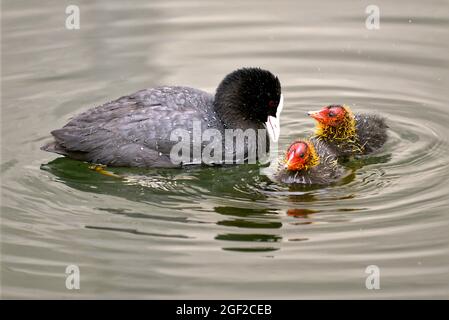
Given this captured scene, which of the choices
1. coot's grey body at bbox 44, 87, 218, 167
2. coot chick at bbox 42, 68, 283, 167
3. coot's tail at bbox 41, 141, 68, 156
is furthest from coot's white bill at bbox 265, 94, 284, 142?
coot's tail at bbox 41, 141, 68, 156

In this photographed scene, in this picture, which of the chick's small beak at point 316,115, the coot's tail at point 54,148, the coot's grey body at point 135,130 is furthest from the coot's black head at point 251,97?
the coot's tail at point 54,148

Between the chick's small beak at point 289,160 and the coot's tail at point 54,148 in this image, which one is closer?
the chick's small beak at point 289,160

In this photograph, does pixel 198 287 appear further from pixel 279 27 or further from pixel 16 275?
pixel 279 27

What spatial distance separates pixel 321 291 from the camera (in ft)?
20.4

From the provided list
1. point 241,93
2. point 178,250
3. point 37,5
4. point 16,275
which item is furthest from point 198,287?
point 37,5

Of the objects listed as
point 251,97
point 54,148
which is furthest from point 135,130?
point 251,97

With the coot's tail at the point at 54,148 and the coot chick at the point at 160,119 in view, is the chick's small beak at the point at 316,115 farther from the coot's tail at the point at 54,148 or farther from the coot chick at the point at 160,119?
the coot's tail at the point at 54,148

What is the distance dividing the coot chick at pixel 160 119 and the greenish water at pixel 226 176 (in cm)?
18

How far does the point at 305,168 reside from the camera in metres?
7.87

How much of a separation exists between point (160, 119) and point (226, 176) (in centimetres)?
74

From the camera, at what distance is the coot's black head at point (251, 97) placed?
8219 mm

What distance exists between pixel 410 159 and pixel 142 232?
8.75 ft

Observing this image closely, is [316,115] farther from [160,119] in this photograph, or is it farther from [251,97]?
[160,119]

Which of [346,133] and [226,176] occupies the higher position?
[346,133]
